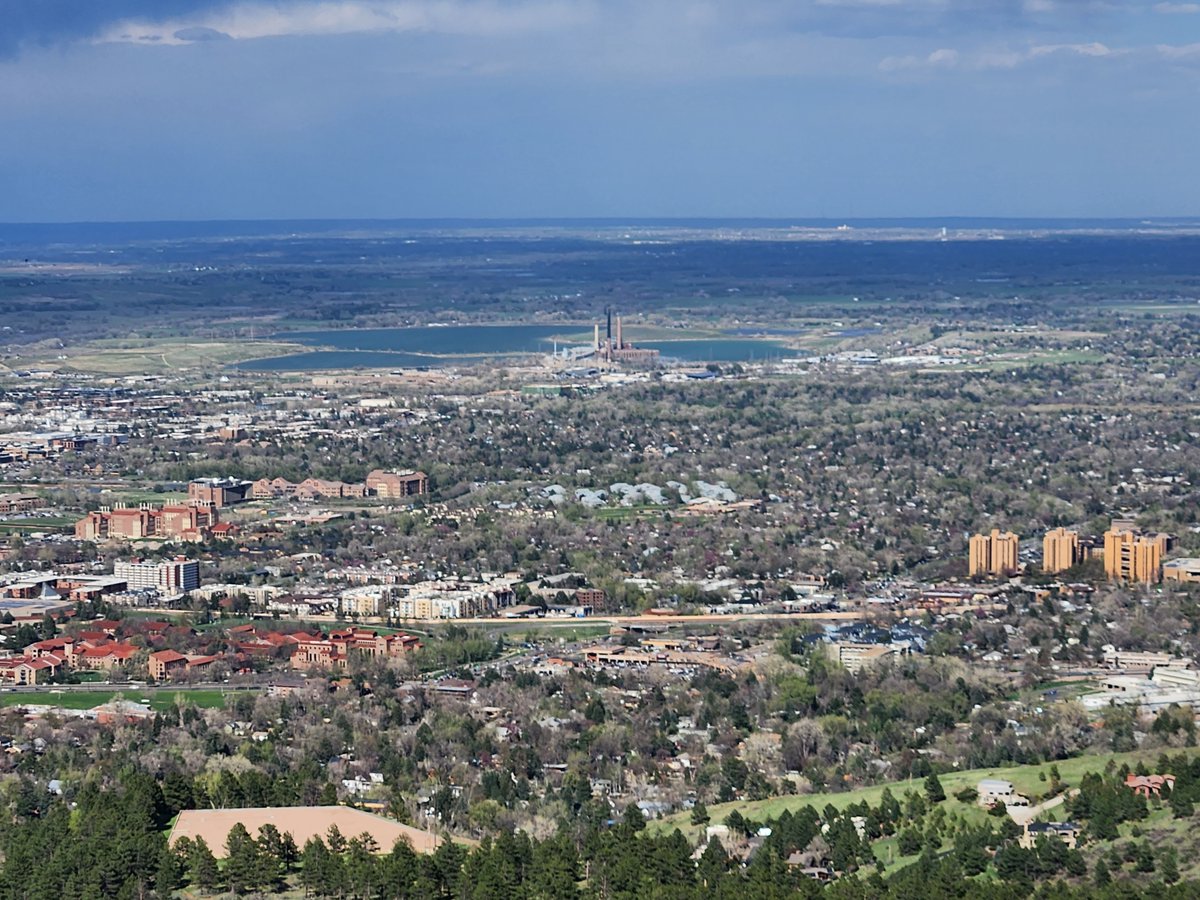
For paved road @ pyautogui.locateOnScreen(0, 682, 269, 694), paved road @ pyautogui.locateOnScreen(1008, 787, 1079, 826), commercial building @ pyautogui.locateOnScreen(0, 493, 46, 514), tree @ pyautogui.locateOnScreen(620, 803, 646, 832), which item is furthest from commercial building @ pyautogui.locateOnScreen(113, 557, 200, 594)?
paved road @ pyautogui.locateOnScreen(1008, 787, 1079, 826)

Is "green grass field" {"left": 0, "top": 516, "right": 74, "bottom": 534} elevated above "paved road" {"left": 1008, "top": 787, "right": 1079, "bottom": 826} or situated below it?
below

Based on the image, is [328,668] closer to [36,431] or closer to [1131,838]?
[1131,838]

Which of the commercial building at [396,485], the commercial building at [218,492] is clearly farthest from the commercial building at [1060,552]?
the commercial building at [218,492]

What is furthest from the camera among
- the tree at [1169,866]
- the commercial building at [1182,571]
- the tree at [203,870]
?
the commercial building at [1182,571]

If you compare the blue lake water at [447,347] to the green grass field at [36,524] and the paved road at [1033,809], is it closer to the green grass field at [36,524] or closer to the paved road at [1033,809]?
the green grass field at [36,524]

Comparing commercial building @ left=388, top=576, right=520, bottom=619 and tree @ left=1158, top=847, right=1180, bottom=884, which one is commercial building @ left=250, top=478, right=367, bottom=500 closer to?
commercial building @ left=388, top=576, right=520, bottom=619

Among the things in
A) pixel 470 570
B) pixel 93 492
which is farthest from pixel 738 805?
pixel 93 492

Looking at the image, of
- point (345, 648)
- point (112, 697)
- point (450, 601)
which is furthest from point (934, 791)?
point (450, 601)

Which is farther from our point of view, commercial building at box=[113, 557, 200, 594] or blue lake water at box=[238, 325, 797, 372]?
blue lake water at box=[238, 325, 797, 372]
